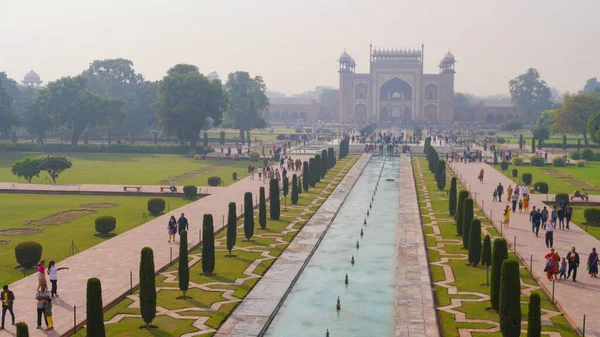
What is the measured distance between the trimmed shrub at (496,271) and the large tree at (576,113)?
65455 mm

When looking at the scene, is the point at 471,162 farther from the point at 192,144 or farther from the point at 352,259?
the point at 352,259

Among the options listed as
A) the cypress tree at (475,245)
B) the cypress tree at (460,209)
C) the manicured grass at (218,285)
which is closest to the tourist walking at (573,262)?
the cypress tree at (475,245)

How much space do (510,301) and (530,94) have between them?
4689 inches

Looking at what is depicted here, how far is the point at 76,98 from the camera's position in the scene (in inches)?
2798

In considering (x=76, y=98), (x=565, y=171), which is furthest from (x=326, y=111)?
(x=565, y=171)

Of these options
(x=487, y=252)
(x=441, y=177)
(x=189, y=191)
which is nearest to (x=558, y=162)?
(x=441, y=177)

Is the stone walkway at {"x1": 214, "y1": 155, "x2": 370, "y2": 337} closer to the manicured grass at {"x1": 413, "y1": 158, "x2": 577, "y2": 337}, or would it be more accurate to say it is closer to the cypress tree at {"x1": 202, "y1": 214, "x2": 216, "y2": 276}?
the cypress tree at {"x1": 202, "y1": 214, "x2": 216, "y2": 276}

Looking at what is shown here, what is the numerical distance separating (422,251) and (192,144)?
4487cm

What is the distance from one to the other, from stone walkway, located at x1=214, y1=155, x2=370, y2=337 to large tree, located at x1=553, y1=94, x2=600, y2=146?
177 ft

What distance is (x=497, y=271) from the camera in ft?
60.6

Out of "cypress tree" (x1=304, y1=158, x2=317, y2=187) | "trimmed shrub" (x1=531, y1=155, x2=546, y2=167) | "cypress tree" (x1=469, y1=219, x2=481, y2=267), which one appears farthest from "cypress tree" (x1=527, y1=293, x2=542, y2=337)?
"trimmed shrub" (x1=531, y1=155, x2=546, y2=167)

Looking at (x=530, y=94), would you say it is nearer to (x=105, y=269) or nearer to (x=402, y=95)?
(x=402, y=95)

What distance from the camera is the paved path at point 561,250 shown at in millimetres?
18188

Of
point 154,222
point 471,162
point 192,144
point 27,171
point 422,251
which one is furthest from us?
point 192,144
